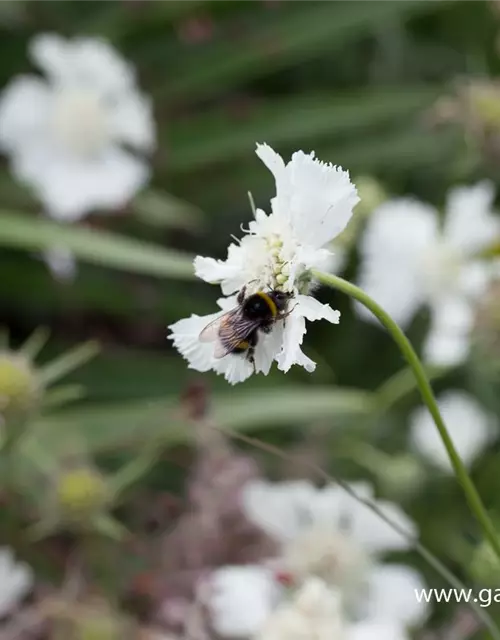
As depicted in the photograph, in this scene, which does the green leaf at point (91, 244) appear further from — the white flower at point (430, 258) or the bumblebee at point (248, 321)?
the bumblebee at point (248, 321)

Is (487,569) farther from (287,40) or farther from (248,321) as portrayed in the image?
(287,40)

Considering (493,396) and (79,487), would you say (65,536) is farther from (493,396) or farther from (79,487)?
(493,396)

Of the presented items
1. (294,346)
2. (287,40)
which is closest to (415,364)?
(294,346)

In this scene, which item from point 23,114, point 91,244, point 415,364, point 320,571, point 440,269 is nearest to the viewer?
point 415,364

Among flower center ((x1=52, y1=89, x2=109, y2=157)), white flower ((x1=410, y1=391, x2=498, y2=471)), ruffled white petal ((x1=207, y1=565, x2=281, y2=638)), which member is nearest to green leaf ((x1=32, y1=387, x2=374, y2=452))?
white flower ((x1=410, y1=391, x2=498, y2=471))

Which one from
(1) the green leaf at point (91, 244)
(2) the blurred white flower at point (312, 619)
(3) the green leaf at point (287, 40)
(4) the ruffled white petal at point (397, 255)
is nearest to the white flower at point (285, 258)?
(2) the blurred white flower at point (312, 619)

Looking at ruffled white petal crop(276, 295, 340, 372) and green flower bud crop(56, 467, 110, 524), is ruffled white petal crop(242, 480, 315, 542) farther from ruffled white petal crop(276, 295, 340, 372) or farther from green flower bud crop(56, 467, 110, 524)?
ruffled white petal crop(276, 295, 340, 372)
